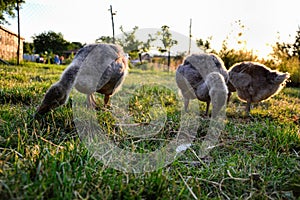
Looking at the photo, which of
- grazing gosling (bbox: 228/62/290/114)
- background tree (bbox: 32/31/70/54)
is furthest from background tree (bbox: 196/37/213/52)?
background tree (bbox: 32/31/70/54)

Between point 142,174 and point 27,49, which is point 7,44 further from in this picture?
point 27,49

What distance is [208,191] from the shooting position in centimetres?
169

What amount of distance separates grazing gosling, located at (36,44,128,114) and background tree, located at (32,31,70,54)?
4540 cm

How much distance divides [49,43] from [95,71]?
4829 cm

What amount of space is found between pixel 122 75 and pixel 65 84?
4.36ft

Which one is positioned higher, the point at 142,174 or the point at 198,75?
the point at 198,75

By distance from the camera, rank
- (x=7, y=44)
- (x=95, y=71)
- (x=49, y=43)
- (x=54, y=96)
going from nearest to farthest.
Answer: (x=54, y=96) → (x=95, y=71) → (x=7, y=44) → (x=49, y=43)

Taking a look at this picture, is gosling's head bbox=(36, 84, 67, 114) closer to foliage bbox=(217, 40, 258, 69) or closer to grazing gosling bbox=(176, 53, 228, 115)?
grazing gosling bbox=(176, 53, 228, 115)

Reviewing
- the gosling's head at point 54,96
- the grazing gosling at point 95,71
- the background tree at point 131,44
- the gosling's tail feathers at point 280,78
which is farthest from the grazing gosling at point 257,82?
the background tree at point 131,44

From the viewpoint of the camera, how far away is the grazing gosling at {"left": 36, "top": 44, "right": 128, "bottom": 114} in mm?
2611

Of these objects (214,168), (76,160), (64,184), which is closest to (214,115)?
(214,168)

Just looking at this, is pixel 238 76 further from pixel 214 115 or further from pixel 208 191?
pixel 208 191

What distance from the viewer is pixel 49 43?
47.5 m

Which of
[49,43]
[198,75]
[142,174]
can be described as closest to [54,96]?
[142,174]
